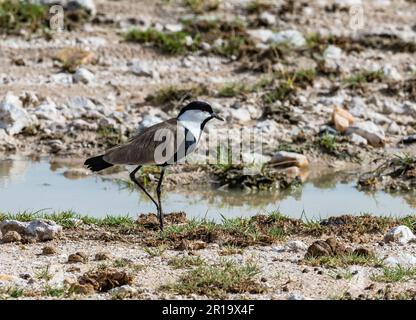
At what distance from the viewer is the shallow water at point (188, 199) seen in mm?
9906

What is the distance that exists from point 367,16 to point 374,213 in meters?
6.99

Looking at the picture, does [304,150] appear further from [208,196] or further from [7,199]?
[7,199]

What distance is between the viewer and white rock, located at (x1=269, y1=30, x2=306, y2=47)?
14.7 m

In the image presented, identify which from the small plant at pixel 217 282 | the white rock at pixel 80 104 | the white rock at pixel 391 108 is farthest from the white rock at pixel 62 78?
the small plant at pixel 217 282

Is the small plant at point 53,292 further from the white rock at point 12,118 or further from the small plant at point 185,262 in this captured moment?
the white rock at point 12,118

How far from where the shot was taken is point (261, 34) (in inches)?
595

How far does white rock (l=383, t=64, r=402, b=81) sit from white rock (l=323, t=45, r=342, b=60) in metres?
0.70

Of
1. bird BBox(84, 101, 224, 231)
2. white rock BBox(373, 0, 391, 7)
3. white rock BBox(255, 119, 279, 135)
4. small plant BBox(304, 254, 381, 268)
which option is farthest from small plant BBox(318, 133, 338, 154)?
white rock BBox(373, 0, 391, 7)

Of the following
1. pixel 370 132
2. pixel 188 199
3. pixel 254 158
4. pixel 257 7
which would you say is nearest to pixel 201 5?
pixel 257 7

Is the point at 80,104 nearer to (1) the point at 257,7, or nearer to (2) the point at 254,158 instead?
(2) the point at 254,158

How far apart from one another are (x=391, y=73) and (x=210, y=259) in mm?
7149
